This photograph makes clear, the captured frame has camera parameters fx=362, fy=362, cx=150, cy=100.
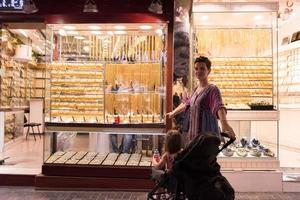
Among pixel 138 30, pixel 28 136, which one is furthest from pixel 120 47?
pixel 28 136

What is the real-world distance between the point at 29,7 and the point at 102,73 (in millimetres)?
1441

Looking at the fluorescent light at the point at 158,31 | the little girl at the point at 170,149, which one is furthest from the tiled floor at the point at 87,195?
the fluorescent light at the point at 158,31

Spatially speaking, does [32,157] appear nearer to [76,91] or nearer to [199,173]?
[76,91]

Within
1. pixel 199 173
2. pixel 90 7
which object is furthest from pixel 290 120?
pixel 199 173

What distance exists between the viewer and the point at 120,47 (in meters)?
5.73

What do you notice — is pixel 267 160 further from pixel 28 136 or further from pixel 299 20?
pixel 28 136

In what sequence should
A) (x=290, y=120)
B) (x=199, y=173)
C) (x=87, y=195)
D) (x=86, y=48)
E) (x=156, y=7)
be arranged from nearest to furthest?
(x=199, y=173)
(x=87, y=195)
(x=156, y=7)
(x=86, y=48)
(x=290, y=120)

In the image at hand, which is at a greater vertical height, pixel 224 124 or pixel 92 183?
pixel 224 124

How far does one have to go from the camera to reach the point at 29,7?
5309 millimetres

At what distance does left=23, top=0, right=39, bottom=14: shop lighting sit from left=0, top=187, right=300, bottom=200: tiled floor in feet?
8.63

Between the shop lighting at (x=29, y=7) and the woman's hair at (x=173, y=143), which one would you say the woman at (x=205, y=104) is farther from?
the shop lighting at (x=29, y=7)

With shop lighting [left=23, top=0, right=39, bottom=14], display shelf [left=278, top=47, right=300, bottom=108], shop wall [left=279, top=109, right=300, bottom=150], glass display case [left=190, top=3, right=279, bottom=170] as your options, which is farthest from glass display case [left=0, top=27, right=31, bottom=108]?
shop wall [left=279, top=109, right=300, bottom=150]

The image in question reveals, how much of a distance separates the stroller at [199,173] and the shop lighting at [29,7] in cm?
353

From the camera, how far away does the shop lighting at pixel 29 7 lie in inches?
209
